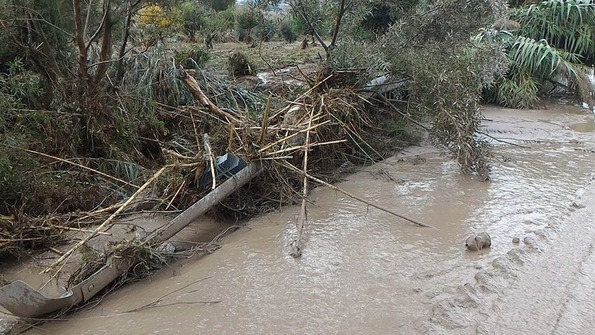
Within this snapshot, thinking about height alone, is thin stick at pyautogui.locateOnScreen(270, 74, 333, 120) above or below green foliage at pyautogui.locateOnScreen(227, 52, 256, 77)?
below

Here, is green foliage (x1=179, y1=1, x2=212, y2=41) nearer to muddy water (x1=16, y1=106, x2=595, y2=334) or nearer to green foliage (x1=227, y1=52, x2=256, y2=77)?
green foliage (x1=227, y1=52, x2=256, y2=77)

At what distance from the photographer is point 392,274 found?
3.88 meters

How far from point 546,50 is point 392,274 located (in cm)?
890

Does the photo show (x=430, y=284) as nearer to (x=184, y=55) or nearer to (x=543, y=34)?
(x=184, y=55)

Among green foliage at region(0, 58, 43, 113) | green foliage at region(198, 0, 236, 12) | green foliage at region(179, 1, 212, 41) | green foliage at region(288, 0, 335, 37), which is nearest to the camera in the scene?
green foliage at region(0, 58, 43, 113)

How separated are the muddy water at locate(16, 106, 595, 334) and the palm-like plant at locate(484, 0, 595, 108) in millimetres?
5631

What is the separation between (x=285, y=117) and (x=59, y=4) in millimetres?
2729

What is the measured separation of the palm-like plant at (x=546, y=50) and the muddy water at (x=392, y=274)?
222 inches

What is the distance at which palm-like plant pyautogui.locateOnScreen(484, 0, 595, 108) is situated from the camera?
10977mm

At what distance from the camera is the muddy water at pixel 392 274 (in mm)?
3299

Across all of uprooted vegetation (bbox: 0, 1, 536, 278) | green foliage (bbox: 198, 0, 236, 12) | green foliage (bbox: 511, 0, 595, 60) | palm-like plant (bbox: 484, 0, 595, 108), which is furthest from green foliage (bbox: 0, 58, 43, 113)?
green foliage (bbox: 198, 0, 236, 12)

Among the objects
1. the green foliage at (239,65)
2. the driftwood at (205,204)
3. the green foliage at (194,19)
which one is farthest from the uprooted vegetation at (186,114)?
the green foliage at (194,19)

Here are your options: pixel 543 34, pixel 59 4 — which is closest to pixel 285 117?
pixel 59 4

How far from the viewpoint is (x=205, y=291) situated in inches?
146
